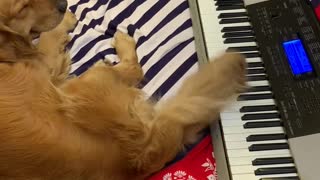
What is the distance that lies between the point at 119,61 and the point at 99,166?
0.68 m

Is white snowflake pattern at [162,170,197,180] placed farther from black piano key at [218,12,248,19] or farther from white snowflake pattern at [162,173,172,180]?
black piano key at [218,12,248,19]

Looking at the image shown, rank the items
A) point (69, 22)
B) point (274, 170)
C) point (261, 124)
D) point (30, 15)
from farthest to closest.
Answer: point (69, 22) → point (30, 15) → point (261, 124) → point (274, 170)

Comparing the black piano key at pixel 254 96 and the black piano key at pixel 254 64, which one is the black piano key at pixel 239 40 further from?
the black piano key at pixel 254 96

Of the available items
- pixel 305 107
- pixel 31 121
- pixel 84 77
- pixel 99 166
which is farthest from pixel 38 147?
pixel 305 107

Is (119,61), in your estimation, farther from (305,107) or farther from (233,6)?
(305,107)

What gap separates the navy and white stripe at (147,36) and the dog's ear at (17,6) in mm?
410

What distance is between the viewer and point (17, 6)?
2000 millimetres

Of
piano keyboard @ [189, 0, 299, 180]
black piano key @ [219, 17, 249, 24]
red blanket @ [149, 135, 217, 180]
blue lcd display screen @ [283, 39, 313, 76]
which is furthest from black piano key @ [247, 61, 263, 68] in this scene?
red blanket @ [149, 135, 217, 180]

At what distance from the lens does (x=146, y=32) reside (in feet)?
7.91

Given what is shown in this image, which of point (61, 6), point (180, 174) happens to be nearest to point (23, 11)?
point (61, 6)

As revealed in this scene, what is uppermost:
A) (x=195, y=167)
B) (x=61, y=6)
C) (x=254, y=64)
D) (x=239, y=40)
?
(x=61, y=6)

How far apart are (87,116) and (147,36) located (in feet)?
2.26

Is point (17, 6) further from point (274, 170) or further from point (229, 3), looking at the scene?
point (274, 170)

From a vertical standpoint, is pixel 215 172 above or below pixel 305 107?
below
